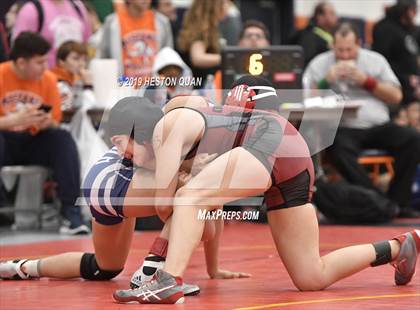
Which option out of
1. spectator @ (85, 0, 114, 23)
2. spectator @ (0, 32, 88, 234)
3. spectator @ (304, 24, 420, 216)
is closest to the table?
spectator @ (0, 32, 88, 234)

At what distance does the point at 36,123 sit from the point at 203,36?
1.77 m

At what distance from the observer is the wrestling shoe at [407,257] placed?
5070 mm

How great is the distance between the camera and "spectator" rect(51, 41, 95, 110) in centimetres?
841

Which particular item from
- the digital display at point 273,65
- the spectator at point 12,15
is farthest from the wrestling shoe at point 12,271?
the spectator at point 12,15

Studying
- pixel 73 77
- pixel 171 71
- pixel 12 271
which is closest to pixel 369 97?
pixel 171 71

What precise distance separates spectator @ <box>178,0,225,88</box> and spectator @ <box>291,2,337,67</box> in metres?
1.49

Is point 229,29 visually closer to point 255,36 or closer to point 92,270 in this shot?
point 255,36

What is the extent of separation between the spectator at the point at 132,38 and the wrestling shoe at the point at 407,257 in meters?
4.21

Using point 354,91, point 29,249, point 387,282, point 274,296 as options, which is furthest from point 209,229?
point 354,91

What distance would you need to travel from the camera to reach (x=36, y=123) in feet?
26.2

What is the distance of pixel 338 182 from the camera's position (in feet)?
28.8

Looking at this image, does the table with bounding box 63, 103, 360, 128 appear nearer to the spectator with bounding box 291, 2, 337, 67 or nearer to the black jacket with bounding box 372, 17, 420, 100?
the spectator with bounding box 291, 2, 337, 67

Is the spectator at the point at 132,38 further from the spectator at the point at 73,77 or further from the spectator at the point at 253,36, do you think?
the spectator at the point at 253,36

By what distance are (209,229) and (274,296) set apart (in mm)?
418
